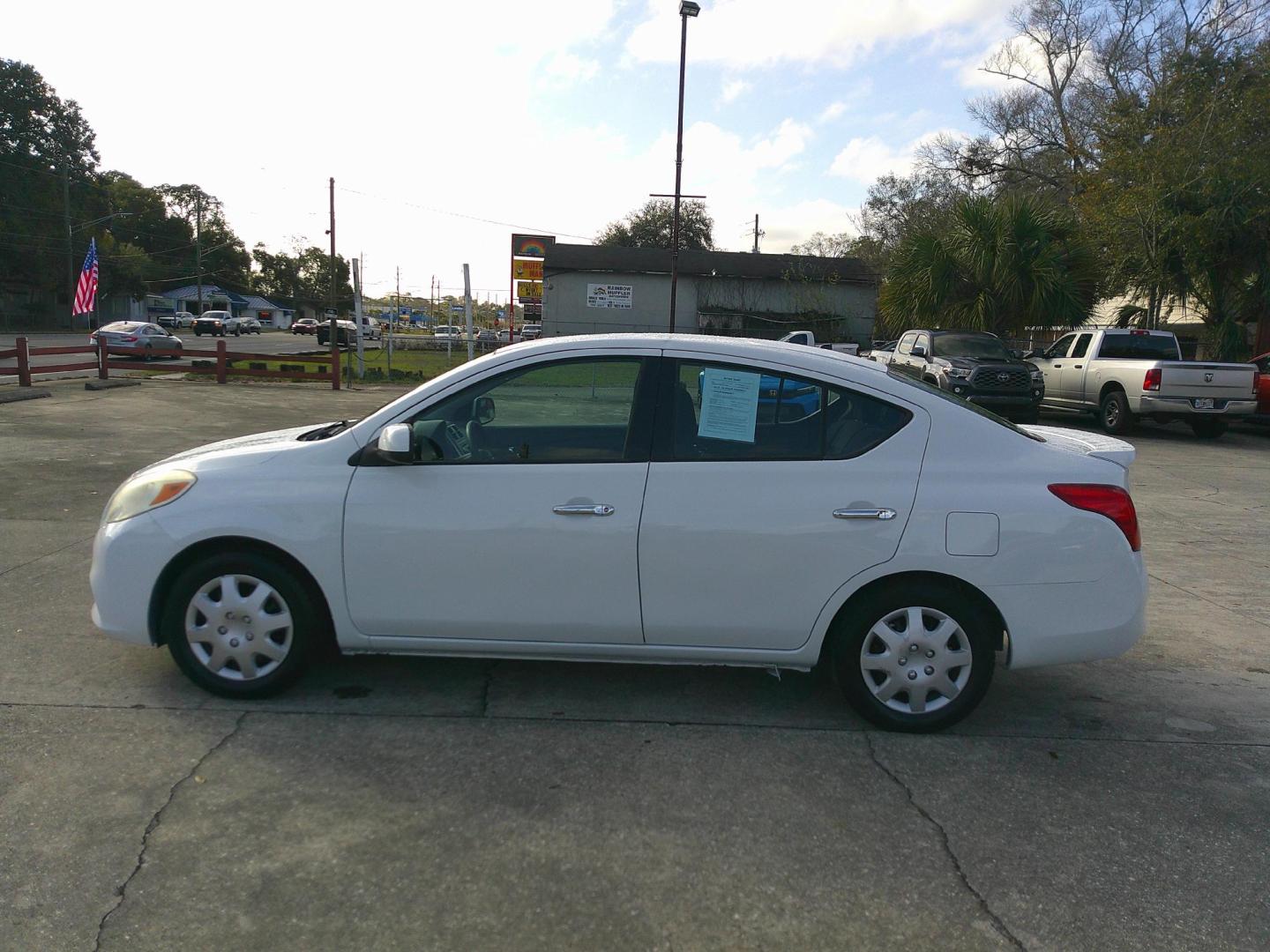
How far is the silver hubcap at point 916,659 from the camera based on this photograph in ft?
13.4

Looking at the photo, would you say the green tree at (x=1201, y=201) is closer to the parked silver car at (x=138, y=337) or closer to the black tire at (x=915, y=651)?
the black tire at (x=915, y=651)

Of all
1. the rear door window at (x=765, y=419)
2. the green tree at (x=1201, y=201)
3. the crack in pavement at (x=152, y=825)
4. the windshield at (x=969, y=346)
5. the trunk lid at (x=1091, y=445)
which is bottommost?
the crack in pavement at (x=152, y=825)

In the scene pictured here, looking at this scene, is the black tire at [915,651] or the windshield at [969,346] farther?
the windshield at [969,346]

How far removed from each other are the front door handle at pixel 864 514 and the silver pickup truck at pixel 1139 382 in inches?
576

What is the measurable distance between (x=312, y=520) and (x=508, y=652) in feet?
3.36

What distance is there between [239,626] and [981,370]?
16.1 metres

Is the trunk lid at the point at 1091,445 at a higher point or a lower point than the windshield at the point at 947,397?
lower

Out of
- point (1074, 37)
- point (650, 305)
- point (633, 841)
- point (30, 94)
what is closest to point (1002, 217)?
point (650, 305)

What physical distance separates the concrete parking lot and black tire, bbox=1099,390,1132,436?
13189 millimetres

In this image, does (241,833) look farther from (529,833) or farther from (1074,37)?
(1074,37)

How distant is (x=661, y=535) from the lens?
4.07 metres

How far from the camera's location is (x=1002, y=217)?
933 inches

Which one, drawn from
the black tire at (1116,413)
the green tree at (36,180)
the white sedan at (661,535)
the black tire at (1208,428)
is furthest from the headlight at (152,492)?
the green tree at (36,180)

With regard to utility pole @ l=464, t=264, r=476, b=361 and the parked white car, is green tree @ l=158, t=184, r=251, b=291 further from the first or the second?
utility pole @ l=464, t=264, r=476, b=361
